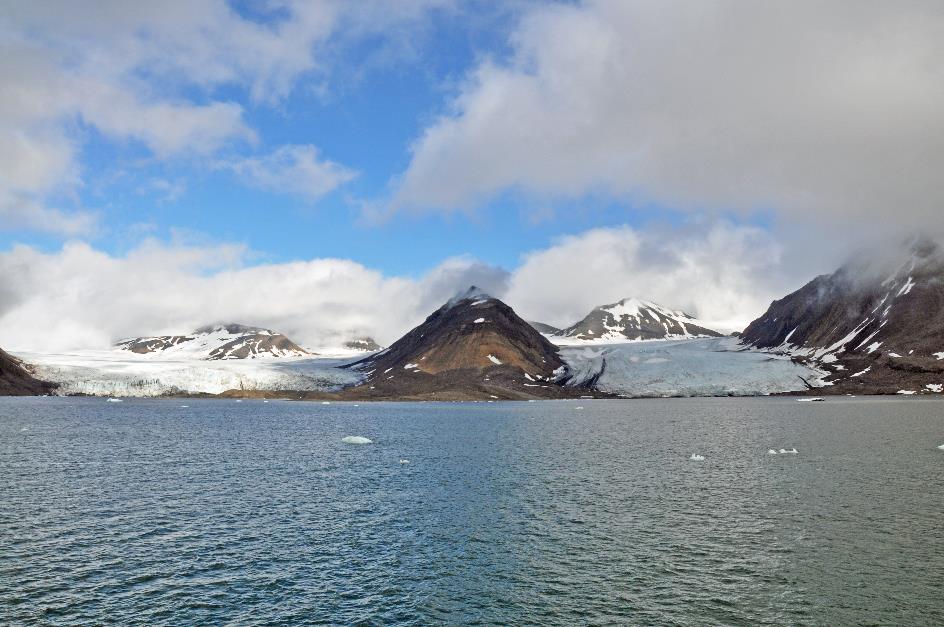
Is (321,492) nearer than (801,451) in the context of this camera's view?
Yes

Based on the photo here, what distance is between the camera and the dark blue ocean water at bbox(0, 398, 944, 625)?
2800 cm

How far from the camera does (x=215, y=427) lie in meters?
116

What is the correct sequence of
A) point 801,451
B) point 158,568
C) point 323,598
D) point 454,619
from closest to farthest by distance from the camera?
point 454,619 < point 323,598 < point 158,568 < point 801,451

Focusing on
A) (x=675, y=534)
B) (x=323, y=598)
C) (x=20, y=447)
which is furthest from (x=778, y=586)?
(x=20, y=447)

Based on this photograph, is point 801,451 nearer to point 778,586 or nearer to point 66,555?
point 778,586

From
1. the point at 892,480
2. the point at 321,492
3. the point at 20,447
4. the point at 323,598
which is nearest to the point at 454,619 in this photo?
the point at 323,598

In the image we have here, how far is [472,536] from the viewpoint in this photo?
39.4 meters

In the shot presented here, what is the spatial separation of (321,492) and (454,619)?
28128 mm

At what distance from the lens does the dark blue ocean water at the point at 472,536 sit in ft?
91.9

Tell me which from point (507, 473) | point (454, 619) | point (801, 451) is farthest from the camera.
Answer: point (801, 451)

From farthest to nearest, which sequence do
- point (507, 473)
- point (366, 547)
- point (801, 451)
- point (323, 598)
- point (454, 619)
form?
1. point (801, 451)
2. point (507, 473)
3. point (366, 547)
4. point (323, 598)
5. point (454, 619)

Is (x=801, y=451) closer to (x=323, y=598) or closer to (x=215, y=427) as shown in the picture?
(x=323, y=598)

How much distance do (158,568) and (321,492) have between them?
20.6 metres

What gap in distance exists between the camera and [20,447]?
257 ft
